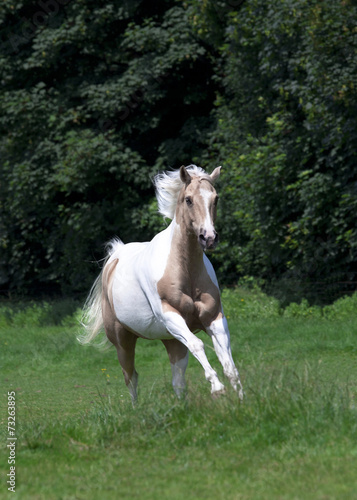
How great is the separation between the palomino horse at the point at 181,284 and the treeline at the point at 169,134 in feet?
29.4

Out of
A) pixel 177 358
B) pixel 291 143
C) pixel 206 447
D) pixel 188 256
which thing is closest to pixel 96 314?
pixel 177 358

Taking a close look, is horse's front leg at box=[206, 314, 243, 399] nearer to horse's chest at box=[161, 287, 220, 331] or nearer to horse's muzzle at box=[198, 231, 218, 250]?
horse's chest at box=[161, 287, 220, 331]

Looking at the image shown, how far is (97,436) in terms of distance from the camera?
5777mm

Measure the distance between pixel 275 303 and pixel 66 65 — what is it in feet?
34.6

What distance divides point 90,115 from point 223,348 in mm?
15978

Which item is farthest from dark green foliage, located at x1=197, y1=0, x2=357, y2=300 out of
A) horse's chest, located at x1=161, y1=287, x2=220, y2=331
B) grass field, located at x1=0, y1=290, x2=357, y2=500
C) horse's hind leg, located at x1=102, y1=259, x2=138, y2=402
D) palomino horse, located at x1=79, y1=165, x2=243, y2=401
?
grass field, located at x1=0, y1=290, x2=357, y2=500

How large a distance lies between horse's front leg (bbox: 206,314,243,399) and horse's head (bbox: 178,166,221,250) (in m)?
0.68

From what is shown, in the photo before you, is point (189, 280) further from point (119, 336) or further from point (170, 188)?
point (119, 336)

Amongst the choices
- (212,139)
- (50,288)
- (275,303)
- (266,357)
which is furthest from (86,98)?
(266,357)

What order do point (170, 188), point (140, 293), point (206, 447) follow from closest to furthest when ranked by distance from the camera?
point (206, 447) → point (170, 188) → point (140, 293)

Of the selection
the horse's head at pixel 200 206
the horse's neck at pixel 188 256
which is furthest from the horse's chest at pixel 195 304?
the horse's head at pixel 200 206

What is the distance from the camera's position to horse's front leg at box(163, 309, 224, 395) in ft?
20.4

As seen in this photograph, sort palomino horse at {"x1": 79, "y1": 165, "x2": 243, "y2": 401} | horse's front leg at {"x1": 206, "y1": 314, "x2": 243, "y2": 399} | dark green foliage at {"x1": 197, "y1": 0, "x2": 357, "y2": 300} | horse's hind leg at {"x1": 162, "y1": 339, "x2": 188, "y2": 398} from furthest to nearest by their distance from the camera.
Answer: dark green foliage at {"x1": 197, "y1": 0, "x2": 357, "y2": 300} < horse's hind leg at {"x1": 162, "y1": 339, "x2": 188, "y2": 398} < palomino horse at {"x1": 79, "y1": 165, "x2": 243, "y2": 401} < horse's front leg at {"x1": 206, "y1": 314, "x2": 243, "y2": 399}

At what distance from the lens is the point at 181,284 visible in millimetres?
6727
